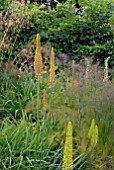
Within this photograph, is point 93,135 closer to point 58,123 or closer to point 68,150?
point 58,123

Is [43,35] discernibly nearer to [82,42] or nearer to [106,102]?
[82,42]

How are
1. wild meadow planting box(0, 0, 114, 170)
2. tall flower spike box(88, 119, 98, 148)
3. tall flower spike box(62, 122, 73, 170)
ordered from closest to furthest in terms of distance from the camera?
tall flower spike box(62, 122, 73, 170) → tall flower spike box(88, 119, 98, 148) → wild meadow planting box(0, 0, 114, 170)

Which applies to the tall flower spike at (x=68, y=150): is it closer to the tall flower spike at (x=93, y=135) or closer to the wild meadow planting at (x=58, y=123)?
the wild meadow planting at (x=58, y=123)

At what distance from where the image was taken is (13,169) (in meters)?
3.36

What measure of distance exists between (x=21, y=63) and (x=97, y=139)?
3288mm

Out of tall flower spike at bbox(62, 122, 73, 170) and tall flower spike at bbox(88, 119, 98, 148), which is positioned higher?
tall flower spike at bbox(62, 122, 73, 170)

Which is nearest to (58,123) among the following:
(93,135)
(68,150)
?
(93,135)

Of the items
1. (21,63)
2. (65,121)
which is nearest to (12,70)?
(21,63)

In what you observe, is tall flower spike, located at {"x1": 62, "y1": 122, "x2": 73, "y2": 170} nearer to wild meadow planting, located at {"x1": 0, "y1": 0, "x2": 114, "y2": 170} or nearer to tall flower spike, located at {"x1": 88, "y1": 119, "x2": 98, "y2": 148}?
wild meadow planting, located at {"x1": 0, "y1": 0, "x2": 114, "y2": 170}

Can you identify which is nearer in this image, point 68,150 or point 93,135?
point 68,150

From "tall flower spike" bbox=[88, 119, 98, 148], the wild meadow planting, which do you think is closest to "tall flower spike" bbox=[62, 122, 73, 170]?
the wild meadow planting

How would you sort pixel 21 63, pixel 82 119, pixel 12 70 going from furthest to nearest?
pixel 21 63 → pixel 12 70 → pixel 82 119

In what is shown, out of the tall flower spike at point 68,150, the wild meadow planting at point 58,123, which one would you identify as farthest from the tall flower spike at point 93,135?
the tall flower spike at point 68,150

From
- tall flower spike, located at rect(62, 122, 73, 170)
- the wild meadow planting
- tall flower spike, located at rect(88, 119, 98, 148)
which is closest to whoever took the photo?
tall flower spike, located at rect(62, 122, 73, 170)
